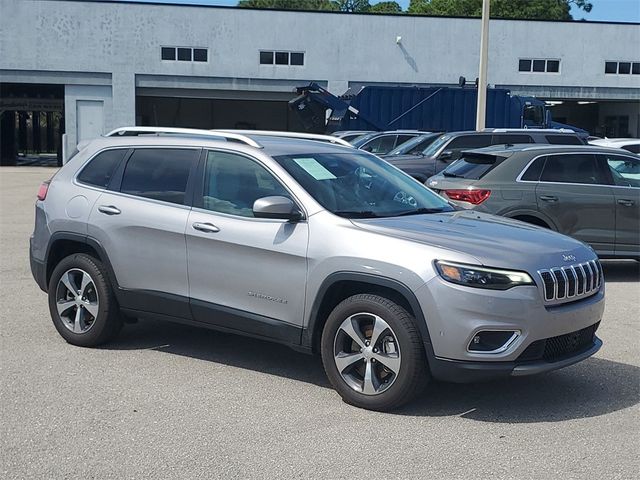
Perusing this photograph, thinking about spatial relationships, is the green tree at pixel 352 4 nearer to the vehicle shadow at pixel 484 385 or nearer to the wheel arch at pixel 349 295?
the vehicle shadow at pixel 484 385

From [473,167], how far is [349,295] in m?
5.50

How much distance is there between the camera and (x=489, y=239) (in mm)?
5145

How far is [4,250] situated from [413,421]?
8770 mm

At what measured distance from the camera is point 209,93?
3928 cm

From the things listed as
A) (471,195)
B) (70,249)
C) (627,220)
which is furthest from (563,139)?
(70,249)

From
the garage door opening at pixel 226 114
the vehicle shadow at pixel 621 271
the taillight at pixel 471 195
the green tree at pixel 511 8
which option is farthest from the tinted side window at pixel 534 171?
the green tree at pixel 511 8

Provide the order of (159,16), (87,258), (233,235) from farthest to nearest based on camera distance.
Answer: (159,16)
(87,258)
(233,235)

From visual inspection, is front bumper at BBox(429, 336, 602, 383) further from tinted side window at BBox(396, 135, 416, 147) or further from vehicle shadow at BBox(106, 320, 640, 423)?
tinted side window at BBox(396, 135, 416, 147)

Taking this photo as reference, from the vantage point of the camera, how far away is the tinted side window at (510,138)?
15.8 meters

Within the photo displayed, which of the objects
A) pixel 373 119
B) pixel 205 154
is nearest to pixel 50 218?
pixel 205 154

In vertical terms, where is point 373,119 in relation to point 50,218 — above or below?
above

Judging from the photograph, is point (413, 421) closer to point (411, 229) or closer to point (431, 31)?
point (411, 229)

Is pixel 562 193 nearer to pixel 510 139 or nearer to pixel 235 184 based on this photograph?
pixel 235 184

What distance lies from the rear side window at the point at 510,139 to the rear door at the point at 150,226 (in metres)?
10.7
